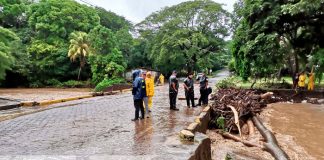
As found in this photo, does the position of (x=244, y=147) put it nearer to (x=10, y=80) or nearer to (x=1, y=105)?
(x=1, y=105)

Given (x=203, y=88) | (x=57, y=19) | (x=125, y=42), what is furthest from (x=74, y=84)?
(x=203, y=88)

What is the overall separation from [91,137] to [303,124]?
10926mm

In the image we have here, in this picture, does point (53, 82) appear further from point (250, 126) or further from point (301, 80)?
point (250, 126)

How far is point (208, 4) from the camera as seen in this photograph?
50.1 m

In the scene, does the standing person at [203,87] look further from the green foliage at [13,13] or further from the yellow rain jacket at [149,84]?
the green foliage at [13,13]

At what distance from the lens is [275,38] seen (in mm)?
23047

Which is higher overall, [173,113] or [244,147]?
[173,113]

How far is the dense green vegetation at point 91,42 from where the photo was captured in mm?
42088

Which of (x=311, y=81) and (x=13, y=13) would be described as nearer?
(x=311, y=81)

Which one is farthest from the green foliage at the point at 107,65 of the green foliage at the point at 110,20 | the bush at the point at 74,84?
the green foliage at the point at 110,20

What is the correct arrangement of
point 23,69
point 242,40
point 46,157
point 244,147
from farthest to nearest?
1. point 23,69
2. point 242,40
3. point 244,147
4. point 46,157

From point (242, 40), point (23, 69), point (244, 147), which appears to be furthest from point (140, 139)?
point (23, 69)

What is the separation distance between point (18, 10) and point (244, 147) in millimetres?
44973

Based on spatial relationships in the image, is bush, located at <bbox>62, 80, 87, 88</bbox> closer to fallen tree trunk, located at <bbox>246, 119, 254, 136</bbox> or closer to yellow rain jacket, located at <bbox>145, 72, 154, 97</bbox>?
fallen tree trunk, located at <bbox>246, 119, 254, 136</bbox>
